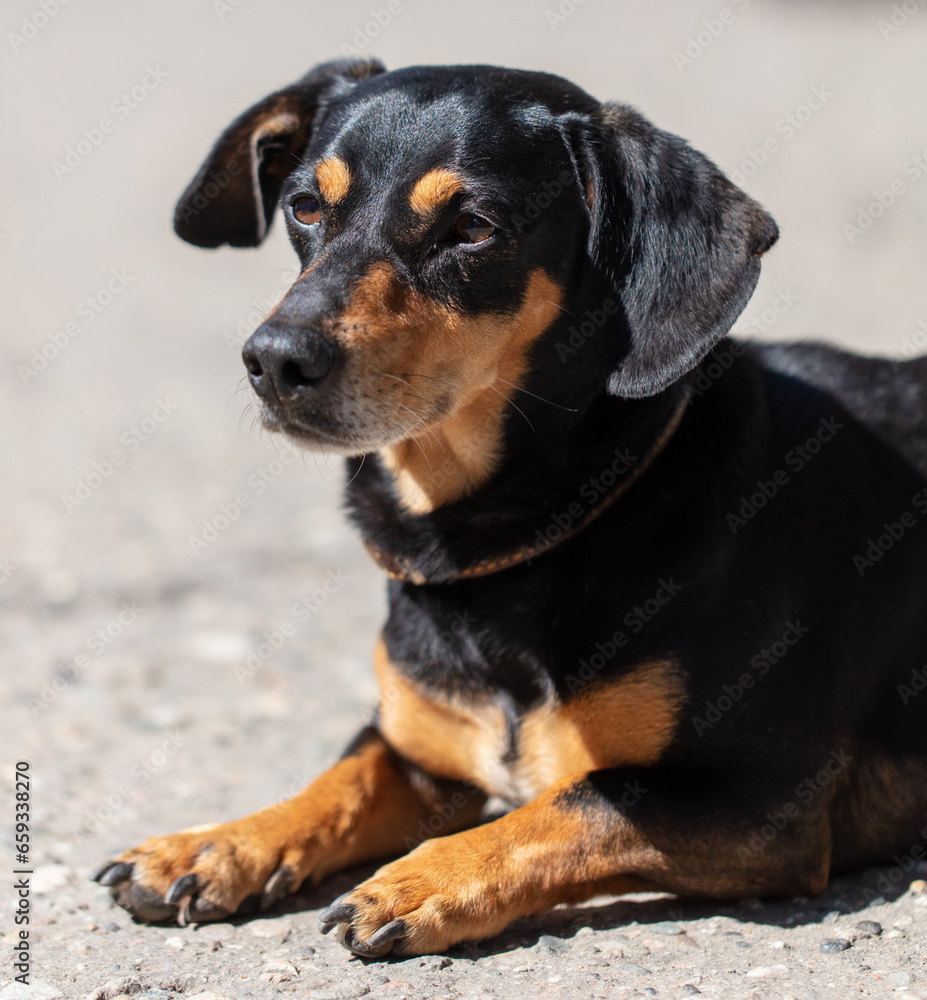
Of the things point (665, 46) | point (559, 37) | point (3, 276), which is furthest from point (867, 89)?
point (3, 276)

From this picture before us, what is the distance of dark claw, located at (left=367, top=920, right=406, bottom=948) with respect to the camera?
2.49 m

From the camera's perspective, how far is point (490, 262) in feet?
8.86

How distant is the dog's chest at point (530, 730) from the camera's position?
2.68 m

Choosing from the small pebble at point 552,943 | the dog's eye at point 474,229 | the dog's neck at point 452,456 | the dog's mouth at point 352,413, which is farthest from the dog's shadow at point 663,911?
the dog's eye at point 474,229

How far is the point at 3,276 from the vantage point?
31.8ft

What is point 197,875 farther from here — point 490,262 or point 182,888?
point 490,262

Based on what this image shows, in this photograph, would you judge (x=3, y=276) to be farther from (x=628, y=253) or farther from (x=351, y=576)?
(x=628, y=253)

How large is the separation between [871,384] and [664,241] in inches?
34.7

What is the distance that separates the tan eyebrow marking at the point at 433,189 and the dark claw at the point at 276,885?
1.66 meters

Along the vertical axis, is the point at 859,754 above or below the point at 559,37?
below

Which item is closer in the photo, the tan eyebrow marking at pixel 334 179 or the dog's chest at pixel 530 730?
the dog's chest at pixel 530 730

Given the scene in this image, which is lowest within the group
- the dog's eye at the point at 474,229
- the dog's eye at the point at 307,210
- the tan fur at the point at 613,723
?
the tan fur at the point at 613,723

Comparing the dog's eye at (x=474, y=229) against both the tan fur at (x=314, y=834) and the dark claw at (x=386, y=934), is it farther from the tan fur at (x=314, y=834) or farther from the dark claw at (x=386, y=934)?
the dark claw at (x=386, y=934)

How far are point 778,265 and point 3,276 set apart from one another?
6.55 meters
